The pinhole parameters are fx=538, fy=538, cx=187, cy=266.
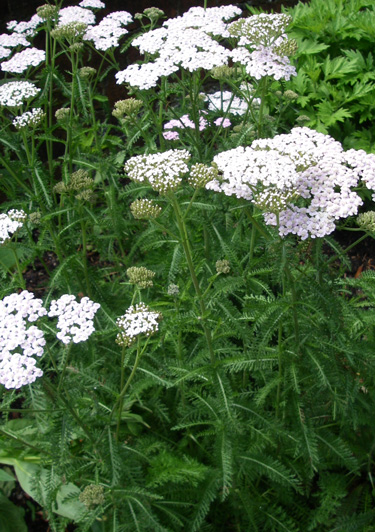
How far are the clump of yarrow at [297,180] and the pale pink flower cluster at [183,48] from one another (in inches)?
30.9

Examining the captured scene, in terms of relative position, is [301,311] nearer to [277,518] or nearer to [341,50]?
[277,518]

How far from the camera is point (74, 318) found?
2004 mm

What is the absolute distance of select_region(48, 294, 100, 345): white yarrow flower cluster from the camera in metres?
1.96

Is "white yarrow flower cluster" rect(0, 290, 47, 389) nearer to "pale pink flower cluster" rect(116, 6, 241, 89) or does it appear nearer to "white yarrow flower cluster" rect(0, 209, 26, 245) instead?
"white yarrow flower cluster" rect(0, 209, 26, 245)

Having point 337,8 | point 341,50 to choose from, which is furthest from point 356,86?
point 337,8

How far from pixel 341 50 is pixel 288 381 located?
136 inches

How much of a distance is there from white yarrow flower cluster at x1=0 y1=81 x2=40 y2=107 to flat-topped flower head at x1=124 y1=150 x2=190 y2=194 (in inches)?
43.8

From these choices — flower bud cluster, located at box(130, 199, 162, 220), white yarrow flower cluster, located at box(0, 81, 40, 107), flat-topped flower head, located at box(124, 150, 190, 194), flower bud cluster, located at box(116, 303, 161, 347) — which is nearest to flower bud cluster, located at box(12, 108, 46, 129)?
white yarrow flower cluster, located at box(0, 81, 40, 107)

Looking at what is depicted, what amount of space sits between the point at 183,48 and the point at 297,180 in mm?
1160

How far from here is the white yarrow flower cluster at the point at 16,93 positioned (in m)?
2.98

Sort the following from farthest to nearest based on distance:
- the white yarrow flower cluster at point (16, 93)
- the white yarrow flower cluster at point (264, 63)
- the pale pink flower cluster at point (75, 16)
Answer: the pale pink flower cluster at point (75, 16)
the white yarrow flower cluster at point (16, 93)
the white yarrow flower cluster at point (264, 63)

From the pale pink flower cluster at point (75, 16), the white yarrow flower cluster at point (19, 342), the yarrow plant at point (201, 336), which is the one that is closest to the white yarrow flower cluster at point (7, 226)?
the yarrow plant at point (201, 336)

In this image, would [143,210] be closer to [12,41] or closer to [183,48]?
[183,48]

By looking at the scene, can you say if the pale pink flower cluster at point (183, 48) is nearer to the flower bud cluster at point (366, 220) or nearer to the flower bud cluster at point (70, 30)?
the flower bud cluster at point (70, 30)
